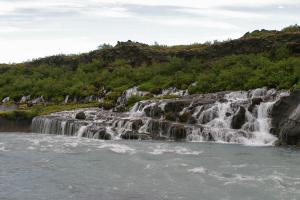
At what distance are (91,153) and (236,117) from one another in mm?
15715

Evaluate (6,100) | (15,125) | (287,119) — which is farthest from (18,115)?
(287,119)

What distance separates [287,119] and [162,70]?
34868mm

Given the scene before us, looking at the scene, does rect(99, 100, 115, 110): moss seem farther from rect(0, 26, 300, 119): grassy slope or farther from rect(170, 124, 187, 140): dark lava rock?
rect(170, 124, 187, 140): dark lava rock

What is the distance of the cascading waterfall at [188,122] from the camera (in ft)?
155

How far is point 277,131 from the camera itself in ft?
153

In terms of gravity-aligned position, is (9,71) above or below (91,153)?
above

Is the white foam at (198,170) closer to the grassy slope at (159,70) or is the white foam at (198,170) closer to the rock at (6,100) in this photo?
the grassy slope at (159,70)

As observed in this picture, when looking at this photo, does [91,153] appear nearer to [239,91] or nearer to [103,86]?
[239,91]

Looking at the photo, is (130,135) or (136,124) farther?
(136,124)

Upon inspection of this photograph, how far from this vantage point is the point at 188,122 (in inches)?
2018

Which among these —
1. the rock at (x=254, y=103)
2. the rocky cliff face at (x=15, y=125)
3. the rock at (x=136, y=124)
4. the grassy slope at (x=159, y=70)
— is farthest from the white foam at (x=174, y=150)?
the rocky cliff face at (x=15, y=125)

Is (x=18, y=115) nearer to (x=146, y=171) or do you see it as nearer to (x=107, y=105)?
(x=107, y=105)

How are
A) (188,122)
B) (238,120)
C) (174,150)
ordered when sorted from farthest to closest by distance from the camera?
1. (188,122)
2. (238,120)
3. (174,150)

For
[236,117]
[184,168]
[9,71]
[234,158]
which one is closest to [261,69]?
[236,117]
